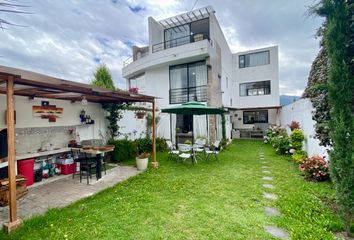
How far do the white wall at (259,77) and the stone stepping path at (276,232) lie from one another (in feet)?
60.2

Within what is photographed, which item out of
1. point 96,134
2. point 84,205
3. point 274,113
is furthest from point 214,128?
point 274,113

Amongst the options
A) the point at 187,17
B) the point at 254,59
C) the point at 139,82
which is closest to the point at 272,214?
the point at 187,17

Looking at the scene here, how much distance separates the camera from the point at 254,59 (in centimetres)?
2078

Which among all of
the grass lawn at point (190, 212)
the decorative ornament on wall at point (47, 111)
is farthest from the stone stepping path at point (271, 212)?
the decorative ornament on wall at point (47, 111)

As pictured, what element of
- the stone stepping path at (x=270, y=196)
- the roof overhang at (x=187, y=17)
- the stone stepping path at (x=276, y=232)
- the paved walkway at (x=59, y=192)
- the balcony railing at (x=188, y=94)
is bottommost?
the stone stepping path at (x=270, y=196)

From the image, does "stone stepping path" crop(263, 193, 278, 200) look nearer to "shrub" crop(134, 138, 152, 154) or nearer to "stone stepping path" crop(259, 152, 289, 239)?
"stone stepping path" crop(259, 152, 289, 239)

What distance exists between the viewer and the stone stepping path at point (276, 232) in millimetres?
3406

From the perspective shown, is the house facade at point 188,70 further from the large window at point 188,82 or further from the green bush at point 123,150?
the green bush at point 123,150

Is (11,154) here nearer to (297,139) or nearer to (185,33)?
(297,139)

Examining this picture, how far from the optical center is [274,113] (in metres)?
21.2

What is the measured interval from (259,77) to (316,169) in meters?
15.8

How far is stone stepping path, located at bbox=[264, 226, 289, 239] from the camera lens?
11.2 feet

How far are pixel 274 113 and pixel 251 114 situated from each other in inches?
90.5

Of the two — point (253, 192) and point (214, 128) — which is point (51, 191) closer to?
point (253, 192)
